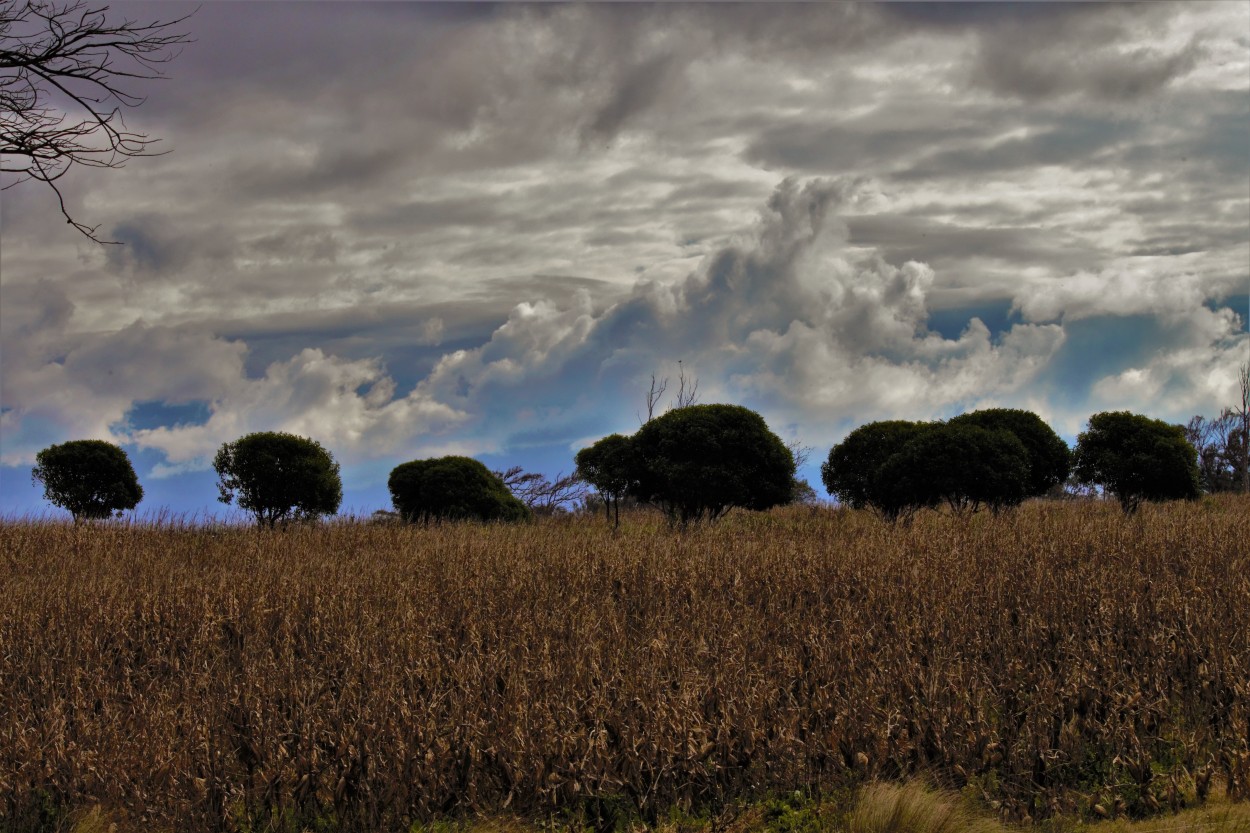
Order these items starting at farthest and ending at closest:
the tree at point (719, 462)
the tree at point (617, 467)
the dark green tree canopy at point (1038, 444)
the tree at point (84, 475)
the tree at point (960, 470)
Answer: the tree at point (84, 475) < the dark green tree canopy at point (1038, 444) < the tree at point (617, 467) < the tree at point (719, 462) < the tree at point (960, 470)

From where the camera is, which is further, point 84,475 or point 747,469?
point 84,475

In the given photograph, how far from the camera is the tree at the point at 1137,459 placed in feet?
57.3

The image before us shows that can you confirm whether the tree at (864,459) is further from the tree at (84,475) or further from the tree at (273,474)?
the tree at (84,475)

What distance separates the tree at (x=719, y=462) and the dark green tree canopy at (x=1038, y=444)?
13.2 feet

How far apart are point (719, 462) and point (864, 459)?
12.2ft

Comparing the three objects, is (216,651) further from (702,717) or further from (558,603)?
(702,717)

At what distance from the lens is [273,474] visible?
62.5 ft

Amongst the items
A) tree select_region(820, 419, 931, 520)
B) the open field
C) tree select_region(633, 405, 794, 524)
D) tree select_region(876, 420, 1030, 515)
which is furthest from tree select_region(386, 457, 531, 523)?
the open field


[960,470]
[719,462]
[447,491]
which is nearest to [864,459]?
[960,470]

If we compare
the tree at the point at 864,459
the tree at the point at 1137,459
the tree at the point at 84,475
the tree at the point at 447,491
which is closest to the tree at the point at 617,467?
the tree at the point at 447,491

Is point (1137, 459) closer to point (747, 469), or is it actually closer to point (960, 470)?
point (960, 470)

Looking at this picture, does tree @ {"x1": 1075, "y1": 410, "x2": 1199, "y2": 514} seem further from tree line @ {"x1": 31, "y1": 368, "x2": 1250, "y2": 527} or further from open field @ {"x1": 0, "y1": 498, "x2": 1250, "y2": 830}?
open field @ {"x1": 0, "y1": 498, "x2": 1250, "y2": 830}

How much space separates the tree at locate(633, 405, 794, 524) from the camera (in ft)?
52.9

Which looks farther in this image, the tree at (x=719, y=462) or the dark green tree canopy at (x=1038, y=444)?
the dark green tree canopy at (x=1038, y=444)
